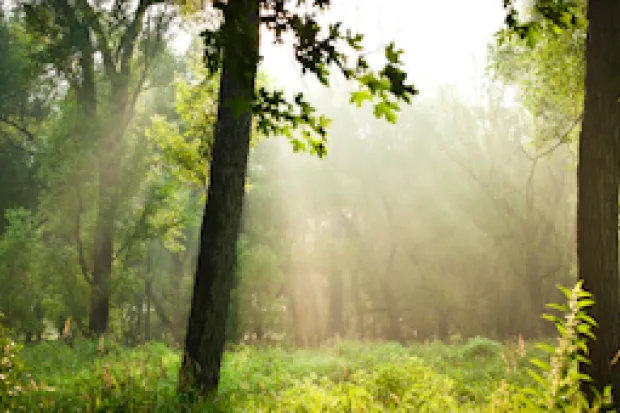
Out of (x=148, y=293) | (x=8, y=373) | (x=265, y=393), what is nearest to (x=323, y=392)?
(x=265, y=393)

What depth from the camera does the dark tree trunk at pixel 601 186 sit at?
591cm

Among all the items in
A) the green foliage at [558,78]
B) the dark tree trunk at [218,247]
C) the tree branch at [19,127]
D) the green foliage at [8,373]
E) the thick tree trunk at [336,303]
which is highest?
the tree branch at [19,127]

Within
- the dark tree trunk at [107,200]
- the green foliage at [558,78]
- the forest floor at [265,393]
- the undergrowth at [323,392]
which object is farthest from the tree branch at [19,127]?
the green foliage at [558,78]

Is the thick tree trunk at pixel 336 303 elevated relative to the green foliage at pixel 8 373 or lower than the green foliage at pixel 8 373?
lower

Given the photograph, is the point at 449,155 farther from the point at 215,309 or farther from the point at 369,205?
the point at 215,309

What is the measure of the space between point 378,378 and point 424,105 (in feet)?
96.6

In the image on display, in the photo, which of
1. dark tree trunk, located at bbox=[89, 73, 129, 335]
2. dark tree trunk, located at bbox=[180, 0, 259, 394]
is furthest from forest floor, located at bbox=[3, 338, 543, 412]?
dark tree trunk, located at bbox=[89, 73, 129, 335]

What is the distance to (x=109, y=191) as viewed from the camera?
1764 centimetres

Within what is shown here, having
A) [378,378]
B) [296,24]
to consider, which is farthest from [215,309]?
[296,24]

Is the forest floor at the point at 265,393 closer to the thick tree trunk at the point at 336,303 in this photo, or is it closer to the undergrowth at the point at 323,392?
the undergrowth at the point at 323,392

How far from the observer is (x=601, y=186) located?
609 centimetres

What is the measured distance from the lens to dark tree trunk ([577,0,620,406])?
5.91m

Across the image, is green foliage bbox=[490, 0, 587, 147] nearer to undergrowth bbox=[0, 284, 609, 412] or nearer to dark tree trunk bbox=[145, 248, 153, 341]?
undergrowth bbox=[0, 284, 609, 412]

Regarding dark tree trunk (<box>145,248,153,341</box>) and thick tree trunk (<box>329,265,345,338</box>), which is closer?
dark tree trunk (<box>145,248,153,341</box>)
